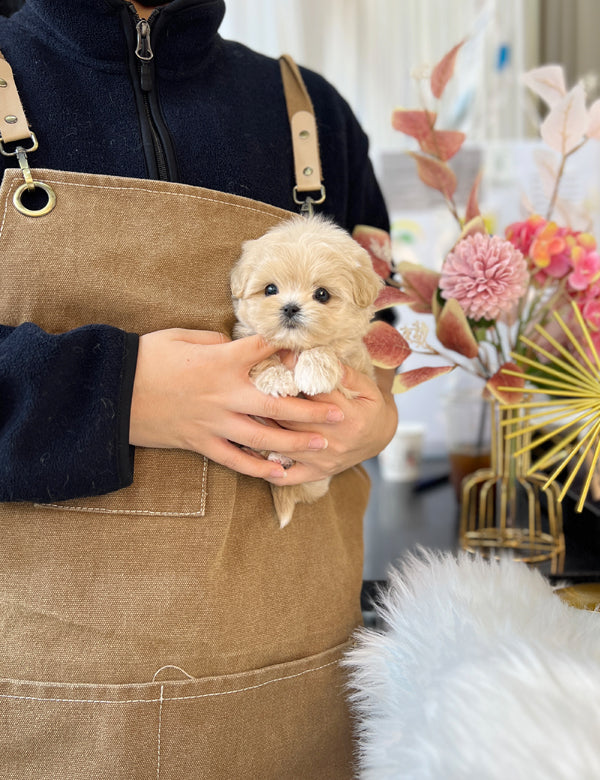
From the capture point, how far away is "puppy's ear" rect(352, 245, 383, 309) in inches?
28.0

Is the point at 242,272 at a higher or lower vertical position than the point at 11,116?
lower

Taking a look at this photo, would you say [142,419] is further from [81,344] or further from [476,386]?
[476,386]

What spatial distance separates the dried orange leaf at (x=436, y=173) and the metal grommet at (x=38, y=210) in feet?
1.86

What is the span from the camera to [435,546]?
119 cm

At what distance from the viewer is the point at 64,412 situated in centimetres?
63

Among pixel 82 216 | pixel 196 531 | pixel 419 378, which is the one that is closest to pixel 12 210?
pixel 82 216

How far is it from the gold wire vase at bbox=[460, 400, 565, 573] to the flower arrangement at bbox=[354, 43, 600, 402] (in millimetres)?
147

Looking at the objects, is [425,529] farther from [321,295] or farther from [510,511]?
[321,295]

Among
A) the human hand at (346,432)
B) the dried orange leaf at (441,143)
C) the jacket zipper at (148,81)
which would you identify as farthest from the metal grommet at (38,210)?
the dried orange leaf at (441,143)

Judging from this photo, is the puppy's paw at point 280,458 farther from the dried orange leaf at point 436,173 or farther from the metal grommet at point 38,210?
the dried orange leaf at point 436,173

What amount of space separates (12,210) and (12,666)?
48 cm

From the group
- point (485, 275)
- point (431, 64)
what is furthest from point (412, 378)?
point (431, 64)

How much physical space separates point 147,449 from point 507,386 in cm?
55

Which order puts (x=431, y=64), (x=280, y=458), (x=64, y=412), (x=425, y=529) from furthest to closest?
1. (x=431, y=64)
2. (x=425, y=529)
3. (x=280, y=458)
4. (x=64, y=412)
